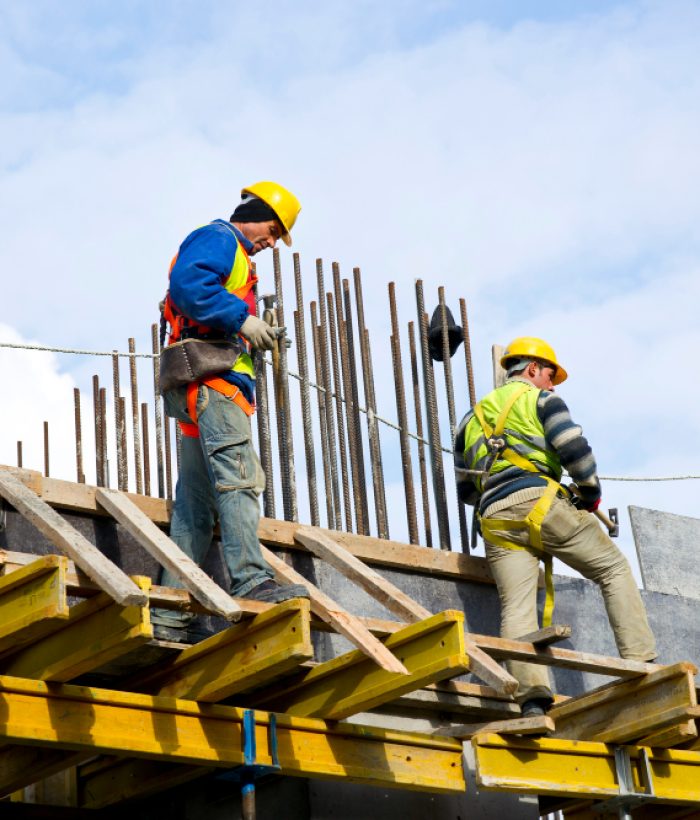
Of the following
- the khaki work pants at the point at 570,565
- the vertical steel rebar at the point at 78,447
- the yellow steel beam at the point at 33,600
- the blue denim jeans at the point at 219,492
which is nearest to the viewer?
the yellow steel beam at the point at 33,600

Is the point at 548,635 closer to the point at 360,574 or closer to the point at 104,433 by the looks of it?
the point at 360,574

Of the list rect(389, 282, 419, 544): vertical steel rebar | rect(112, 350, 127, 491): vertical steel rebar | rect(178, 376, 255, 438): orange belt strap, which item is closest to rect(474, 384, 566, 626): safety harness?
rect(389, 282, 419, 544): vertical steel rebar

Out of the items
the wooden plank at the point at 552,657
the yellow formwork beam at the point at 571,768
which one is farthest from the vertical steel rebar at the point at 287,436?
the yellow formwork beam at the point at 571,768

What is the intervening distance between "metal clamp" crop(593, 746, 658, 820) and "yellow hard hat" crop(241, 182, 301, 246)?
3257 millimetres

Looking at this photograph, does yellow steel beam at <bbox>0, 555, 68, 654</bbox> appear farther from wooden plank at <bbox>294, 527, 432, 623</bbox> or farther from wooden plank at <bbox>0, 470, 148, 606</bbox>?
wooden plank at <bbox>294, 527, 432, 623</bbox>

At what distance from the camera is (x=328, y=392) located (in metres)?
10.1

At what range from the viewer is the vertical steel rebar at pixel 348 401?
987cm

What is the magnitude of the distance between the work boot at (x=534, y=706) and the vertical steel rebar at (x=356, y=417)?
1.86 meters

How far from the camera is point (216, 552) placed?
333 inches

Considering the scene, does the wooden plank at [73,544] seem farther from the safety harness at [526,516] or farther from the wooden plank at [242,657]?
the safety harness at [526,516]

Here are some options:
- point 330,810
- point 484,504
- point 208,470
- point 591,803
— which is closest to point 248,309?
point 208,470

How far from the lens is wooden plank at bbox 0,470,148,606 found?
20.4 ft

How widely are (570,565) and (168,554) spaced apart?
295 centimetres

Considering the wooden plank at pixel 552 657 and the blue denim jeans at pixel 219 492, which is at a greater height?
the blue denim jeans at pixel 219 492
